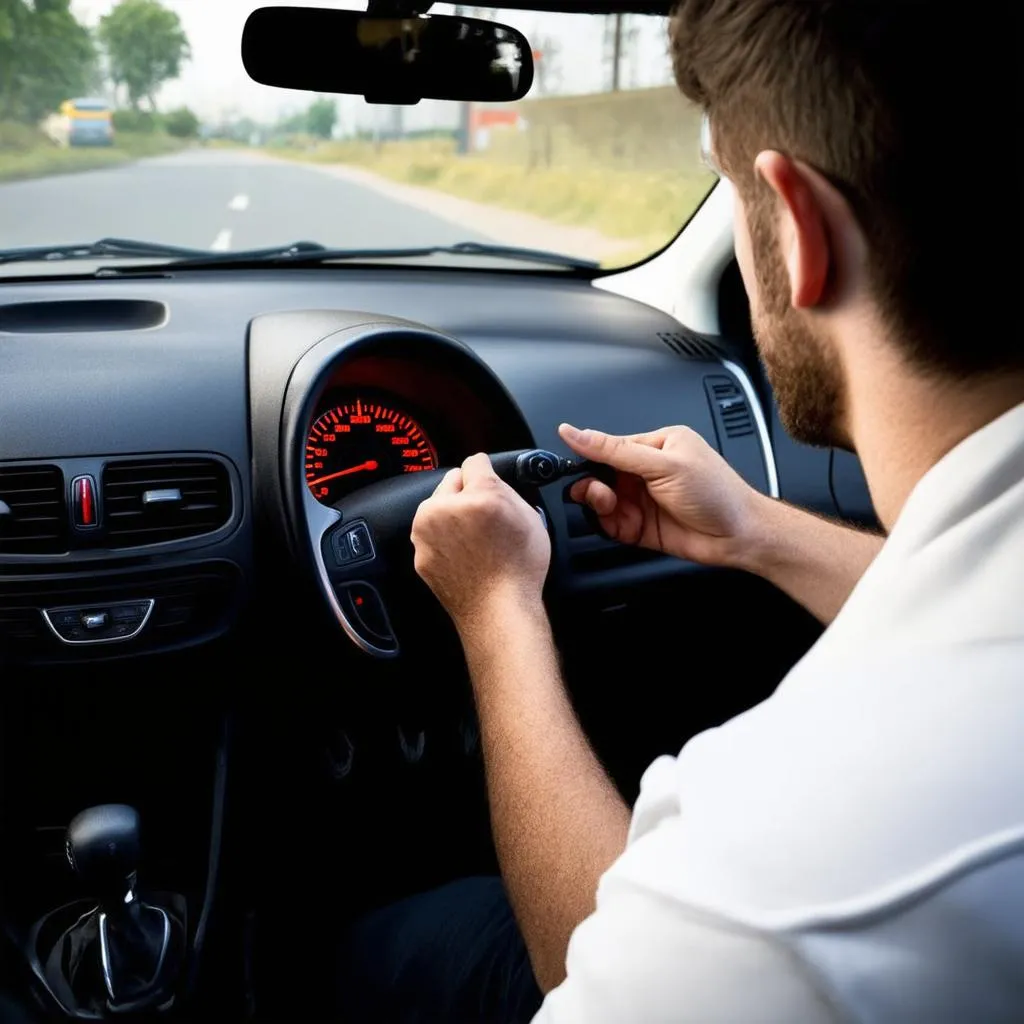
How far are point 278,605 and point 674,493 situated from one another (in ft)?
2.95

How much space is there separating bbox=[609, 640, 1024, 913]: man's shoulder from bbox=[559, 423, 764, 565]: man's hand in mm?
1288

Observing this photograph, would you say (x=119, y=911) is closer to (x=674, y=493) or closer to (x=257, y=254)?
(x=674, y=493)

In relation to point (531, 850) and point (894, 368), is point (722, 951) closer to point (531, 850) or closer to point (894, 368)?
point (894, 368)

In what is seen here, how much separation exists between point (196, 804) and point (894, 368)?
2181mm

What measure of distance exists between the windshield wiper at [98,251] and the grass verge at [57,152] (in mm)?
616

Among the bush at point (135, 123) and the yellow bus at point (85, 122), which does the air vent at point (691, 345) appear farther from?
the yellow bus at point (85, 122)

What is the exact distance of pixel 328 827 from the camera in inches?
124

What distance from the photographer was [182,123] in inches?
205

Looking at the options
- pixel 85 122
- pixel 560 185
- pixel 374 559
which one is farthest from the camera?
pixel 85 122

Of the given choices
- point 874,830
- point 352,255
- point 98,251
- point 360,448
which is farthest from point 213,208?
point 874,830

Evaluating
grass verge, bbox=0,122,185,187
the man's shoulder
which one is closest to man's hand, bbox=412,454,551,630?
the man's shoulder

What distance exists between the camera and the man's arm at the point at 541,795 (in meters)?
1.61

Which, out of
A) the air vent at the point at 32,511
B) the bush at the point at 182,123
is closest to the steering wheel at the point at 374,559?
the air vent at the point at 32,511

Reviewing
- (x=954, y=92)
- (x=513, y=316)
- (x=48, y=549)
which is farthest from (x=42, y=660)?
(x=954, y=92)
